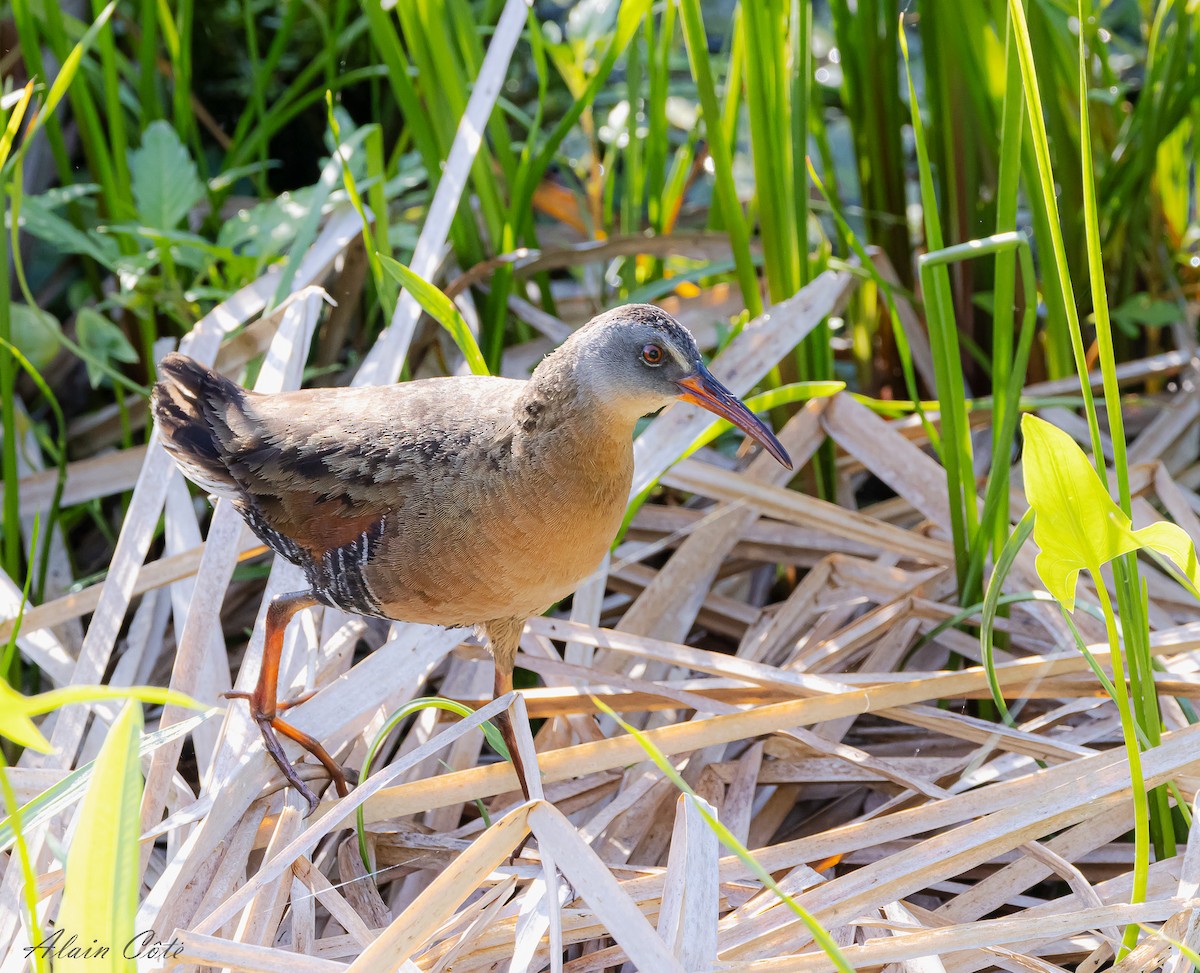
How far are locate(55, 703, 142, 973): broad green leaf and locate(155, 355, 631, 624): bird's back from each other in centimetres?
81

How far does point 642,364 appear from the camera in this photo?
1699 mm

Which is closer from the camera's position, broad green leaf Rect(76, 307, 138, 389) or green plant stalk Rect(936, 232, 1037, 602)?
green plant stalk Rect(936, 232, 1037, 602)

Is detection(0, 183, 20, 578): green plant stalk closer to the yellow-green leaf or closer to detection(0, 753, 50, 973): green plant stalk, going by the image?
detection(0, 753, 50, 973): green plant stalk

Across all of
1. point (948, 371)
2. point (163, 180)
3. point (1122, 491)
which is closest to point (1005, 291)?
point (948, 371)

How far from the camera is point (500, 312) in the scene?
255 centimetres

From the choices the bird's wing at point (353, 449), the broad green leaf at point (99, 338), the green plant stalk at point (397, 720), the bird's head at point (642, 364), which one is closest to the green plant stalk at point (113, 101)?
the broad green leaf at point (99, 338)

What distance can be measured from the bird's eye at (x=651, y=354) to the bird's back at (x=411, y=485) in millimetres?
129

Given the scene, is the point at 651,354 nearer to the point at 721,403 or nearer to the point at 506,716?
the point at 721,403

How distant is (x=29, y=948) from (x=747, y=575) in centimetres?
152

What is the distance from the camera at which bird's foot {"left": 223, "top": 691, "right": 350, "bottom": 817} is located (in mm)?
1850

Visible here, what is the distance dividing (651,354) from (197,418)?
79 centimetres

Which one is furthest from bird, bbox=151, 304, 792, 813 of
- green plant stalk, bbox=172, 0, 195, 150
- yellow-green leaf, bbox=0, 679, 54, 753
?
green plant stalk, bbox=172, 0, 195, 150

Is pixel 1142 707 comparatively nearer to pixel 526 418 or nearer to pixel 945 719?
pixel 945 719

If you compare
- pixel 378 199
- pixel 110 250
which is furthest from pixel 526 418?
pixel 110 250
